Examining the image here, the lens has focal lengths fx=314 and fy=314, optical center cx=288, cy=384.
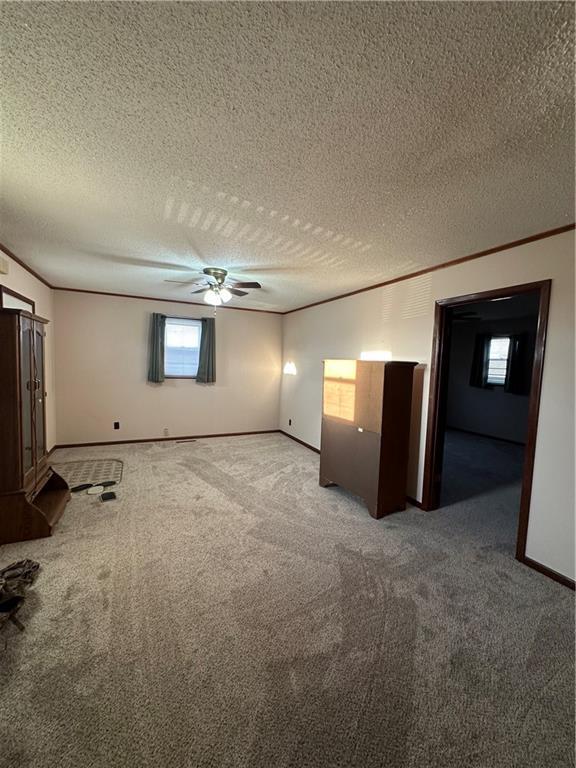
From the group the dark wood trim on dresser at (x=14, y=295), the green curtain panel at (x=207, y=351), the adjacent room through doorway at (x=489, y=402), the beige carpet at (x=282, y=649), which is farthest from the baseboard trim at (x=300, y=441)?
the dark wood trim on dresser at (x=14, y=295)

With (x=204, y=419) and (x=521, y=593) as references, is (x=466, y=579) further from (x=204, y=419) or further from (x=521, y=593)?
(x=204, y=419)

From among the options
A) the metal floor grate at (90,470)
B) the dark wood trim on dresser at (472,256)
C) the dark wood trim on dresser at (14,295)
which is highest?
the dark wood trim on dresser at (472,256)

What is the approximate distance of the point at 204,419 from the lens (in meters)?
5.66

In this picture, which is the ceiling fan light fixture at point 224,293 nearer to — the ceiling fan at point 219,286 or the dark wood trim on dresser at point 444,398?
the ceiling fan at point 219,286

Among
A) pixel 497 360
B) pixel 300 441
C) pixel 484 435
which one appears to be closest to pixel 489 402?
pixel 484 435

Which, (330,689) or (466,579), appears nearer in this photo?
(330,689)

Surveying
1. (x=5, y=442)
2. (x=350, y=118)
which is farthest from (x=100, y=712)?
(x=350, y=118)

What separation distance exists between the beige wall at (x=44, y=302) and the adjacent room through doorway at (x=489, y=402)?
4.98 metres

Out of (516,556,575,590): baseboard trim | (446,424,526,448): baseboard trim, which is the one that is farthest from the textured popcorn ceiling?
(446,424,526,448): baseboard trim

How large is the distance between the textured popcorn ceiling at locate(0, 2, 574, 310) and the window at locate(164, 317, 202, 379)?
2858 millimetres

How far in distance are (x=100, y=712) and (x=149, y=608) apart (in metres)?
0.54

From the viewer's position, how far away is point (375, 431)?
118 inches

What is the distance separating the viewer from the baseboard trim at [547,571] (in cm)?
212

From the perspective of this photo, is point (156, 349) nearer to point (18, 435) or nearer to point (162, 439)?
point (162, 439)
